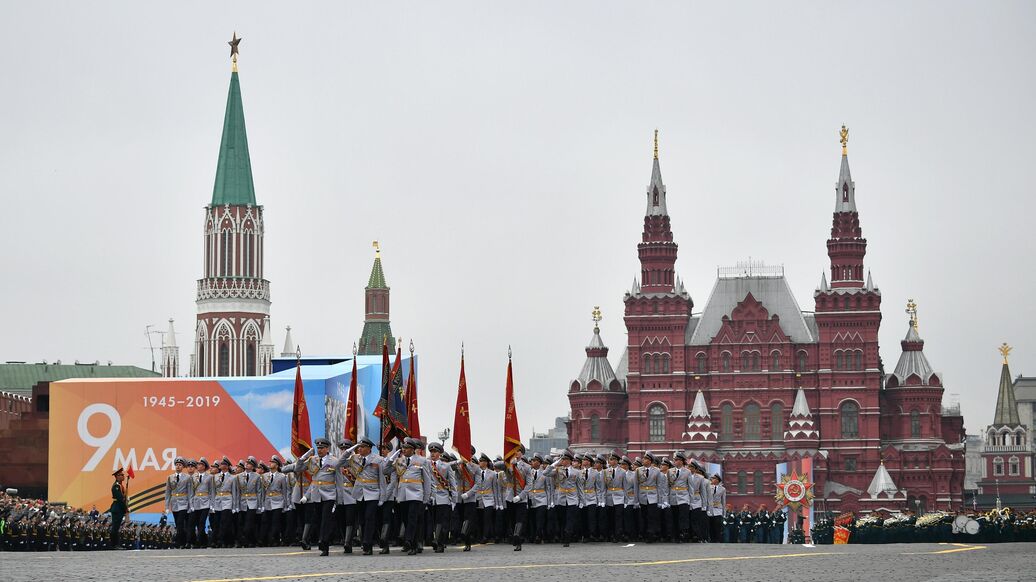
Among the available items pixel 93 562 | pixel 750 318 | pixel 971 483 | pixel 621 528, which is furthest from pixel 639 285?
pixel 971 483

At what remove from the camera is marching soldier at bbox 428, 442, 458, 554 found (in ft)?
76.0

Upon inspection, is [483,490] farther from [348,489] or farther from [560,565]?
[560,565]

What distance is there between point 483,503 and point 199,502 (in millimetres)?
4970

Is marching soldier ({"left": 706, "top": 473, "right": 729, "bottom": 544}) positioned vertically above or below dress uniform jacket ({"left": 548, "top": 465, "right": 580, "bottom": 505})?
below

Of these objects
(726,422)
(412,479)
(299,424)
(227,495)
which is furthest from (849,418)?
(412,479)

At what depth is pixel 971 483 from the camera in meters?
191

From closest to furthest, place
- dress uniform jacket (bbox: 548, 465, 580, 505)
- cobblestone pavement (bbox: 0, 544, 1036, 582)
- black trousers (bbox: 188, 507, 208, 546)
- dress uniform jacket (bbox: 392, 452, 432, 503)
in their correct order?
cobblestone pavement (bbox: 0, 544, 1036, 582)
dress uniform jacket (bbox: 392, 452, 432, 503)
dress uniform jacket (bbox: 548, 465, 580, 505)
black trousers (bbox: 188, 507, 208, 546)

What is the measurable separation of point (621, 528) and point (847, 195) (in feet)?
239

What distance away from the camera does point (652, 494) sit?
27.0 metres

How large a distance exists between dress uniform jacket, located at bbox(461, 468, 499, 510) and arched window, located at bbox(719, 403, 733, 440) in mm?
70558

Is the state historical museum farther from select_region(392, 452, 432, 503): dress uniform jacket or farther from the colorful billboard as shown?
select_region(392, 452, 432, 503): dress uniform jacket

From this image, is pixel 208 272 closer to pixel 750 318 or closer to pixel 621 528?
pixel 750 318

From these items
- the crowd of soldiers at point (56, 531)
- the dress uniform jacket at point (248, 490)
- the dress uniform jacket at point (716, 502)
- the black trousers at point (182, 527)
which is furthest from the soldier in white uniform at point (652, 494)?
the crowd of soldiers at point (56, 531)

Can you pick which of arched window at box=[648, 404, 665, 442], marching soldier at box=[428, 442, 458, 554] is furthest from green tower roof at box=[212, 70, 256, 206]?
marching soldier at box=[428, 442, 458, 554]
